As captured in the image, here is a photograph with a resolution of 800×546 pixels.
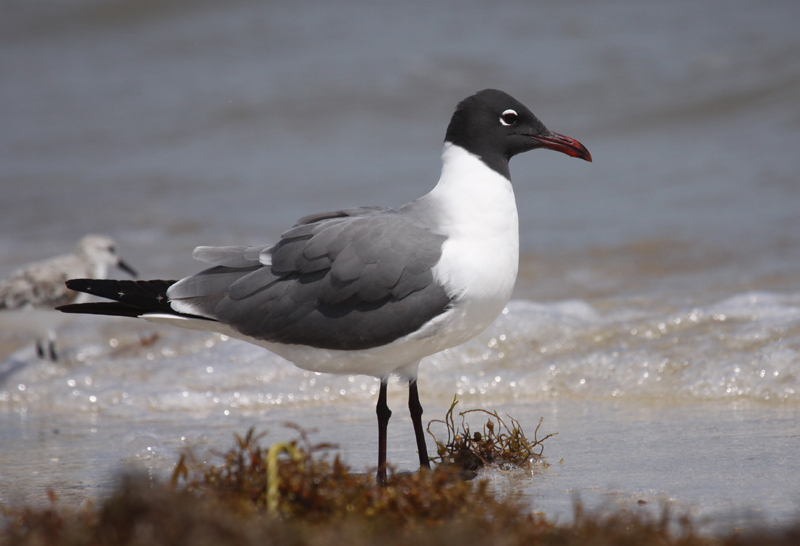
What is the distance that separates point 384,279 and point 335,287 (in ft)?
0.71

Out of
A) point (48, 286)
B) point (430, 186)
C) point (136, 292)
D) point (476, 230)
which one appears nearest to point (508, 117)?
point (476, 230)

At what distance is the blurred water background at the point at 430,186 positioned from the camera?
173 inches

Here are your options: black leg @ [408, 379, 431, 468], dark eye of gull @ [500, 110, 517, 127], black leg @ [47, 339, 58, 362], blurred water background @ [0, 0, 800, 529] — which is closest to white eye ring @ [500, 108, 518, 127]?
dark eye of gull @ [500, 110, 517, 127]

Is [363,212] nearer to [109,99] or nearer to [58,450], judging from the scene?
[58,450]

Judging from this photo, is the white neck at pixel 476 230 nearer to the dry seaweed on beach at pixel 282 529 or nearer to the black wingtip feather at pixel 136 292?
the dry seaweed on beach at pixel 282 529

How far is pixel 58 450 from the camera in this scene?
4.58 m

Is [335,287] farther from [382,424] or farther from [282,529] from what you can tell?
[282,529]

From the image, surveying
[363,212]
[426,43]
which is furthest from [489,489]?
[426,43]

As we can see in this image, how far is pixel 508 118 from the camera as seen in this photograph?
394 centimetres

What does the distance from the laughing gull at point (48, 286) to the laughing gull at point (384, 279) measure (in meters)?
3.21

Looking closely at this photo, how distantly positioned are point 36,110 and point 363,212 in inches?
576

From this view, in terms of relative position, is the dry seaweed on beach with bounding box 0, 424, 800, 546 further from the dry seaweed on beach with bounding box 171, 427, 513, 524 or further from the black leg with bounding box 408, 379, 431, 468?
the black leg with bounding box 408, 379, 431, 468

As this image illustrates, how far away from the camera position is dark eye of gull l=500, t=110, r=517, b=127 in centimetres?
392

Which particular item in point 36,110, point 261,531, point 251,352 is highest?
point 36,110
